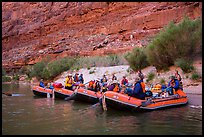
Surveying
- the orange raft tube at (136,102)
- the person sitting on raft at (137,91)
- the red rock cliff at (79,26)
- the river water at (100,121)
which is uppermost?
the red rock cliff at (79,26)

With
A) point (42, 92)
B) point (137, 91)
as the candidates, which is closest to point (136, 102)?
point (137, 91)

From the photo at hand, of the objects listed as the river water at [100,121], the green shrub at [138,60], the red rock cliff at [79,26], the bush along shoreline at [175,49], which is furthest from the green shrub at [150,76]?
the red rock cliff at [79,26]

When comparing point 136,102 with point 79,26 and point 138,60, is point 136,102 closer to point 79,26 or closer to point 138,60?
point 138,60

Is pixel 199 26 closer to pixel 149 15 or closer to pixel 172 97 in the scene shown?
pixel 172 97

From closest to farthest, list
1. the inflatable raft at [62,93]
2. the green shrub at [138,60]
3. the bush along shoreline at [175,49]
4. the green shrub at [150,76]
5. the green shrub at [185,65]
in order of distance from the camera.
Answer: the inflatable raft at [62,93]
the green shrub at [185,65]
the green shrub at [150,76]
the bush along shoreline at [175,49]
the green shrub at [138,60]

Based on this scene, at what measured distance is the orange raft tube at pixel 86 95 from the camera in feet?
38.2

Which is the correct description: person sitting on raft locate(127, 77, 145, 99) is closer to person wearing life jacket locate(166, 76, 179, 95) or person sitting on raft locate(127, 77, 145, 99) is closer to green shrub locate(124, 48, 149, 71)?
person wearing life jacket locate(166, 76, 179, 95)

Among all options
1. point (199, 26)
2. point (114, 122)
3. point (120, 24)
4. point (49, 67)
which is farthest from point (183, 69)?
point (120, 24)

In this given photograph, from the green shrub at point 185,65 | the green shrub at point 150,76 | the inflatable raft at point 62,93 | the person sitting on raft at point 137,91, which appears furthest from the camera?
the green shrub at point 150,76

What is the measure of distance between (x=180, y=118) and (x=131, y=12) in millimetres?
26811

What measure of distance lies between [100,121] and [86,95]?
3.96 m

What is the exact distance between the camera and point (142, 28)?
30.6m

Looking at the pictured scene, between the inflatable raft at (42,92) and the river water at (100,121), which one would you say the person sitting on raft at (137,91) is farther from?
the inflatable raft at (42,92)

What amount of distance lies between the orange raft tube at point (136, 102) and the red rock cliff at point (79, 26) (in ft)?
60.0
